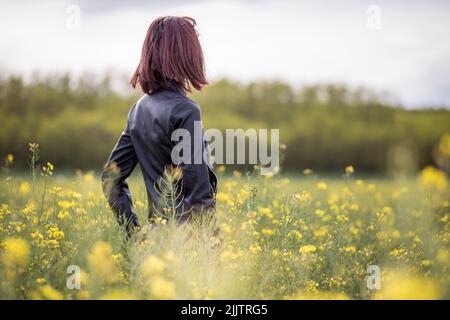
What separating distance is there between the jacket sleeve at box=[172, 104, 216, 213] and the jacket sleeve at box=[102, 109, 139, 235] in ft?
1.47

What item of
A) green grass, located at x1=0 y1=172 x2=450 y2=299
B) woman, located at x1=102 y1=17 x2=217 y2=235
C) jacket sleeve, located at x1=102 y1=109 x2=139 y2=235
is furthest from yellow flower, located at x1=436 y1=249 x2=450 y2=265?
jacket sleeve, located at x1=102 y1=109 x2=139 y2=235

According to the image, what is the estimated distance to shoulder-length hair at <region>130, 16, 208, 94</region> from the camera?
123 inches

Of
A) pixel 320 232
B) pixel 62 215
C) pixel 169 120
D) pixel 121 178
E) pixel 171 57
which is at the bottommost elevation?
pixel 320 232

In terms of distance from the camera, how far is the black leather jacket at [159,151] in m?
3.00

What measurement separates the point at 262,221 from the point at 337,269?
41.7 inches

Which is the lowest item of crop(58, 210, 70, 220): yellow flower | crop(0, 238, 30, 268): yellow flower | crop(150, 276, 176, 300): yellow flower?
crop(150, 276, 176, 300): yellow flower

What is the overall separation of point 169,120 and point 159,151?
0.22 metres

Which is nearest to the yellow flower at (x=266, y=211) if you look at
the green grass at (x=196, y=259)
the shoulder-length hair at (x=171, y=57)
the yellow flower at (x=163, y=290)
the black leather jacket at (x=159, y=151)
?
the green grass at (x=196, y=259)

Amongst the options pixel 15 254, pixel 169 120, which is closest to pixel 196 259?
pixel 169 120

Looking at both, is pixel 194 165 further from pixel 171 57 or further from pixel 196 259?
pixel 171 57

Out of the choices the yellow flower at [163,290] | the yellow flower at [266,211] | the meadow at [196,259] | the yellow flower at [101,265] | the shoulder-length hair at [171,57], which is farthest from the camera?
the yellow flower at [266,211]

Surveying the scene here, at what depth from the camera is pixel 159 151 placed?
3.10 m

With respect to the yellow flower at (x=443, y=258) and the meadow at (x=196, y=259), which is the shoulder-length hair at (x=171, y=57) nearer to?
the meadow at (x=196, y=259)

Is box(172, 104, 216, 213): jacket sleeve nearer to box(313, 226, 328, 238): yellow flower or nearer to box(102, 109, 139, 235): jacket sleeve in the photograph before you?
box(102, 109, 139, 235): jacket sleeve
